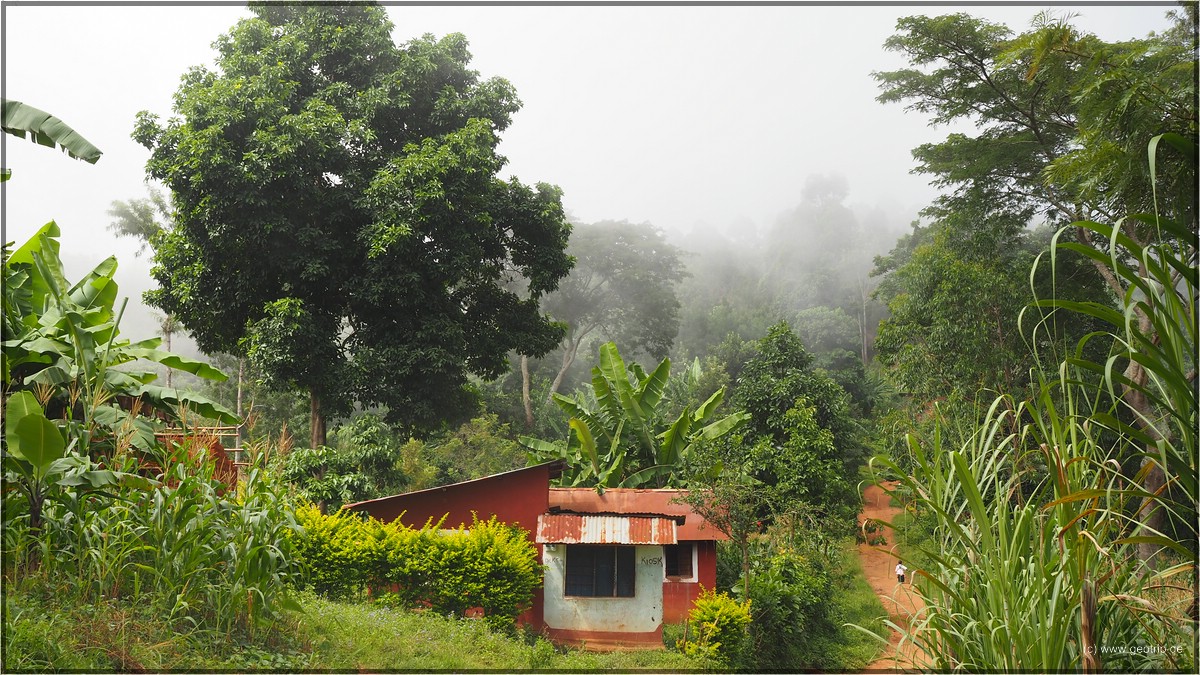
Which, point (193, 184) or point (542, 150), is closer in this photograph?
point (193, 184)

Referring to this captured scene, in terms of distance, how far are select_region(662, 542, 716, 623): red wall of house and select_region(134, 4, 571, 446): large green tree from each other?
4.23 metres

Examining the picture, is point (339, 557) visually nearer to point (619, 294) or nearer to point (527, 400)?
point (527, 400)

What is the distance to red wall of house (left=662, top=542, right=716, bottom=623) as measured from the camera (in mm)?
6812

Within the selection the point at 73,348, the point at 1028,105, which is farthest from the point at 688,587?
the point at 1028,105

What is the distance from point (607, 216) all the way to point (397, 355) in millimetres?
16228

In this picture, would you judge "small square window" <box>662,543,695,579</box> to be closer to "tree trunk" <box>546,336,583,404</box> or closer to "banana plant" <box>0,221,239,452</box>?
"banana plant" <box>0,221,239,452</box>

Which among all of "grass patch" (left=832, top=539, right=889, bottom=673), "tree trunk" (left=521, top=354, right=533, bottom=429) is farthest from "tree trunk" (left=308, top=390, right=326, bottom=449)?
"grass patch" (left=832, top=539, right=889, bottom=673)

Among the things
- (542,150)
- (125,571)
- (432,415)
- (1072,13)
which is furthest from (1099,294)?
(542,150)

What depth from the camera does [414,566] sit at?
237 inches

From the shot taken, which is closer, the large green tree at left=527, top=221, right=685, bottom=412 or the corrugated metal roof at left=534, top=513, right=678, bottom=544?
the corrugated metal roof at left=534, top=513, right=678, bottom=544

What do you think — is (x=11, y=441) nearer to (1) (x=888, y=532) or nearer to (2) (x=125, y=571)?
(2) (x=125, y=571)

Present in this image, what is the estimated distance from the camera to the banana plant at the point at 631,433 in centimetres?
833

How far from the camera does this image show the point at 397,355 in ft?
31.7

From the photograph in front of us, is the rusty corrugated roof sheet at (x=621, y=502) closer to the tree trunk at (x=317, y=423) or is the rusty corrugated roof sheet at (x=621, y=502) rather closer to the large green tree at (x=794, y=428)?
the large green tree at (x=794, y=428)
